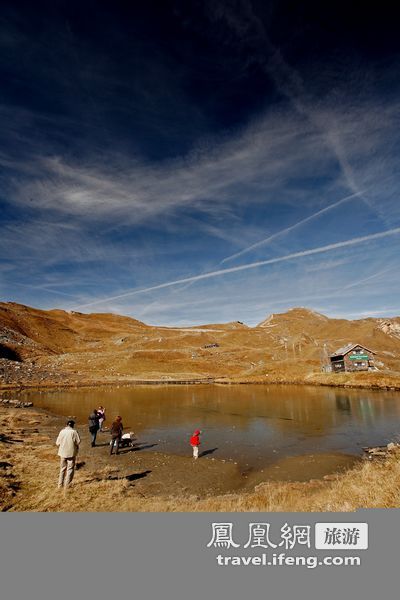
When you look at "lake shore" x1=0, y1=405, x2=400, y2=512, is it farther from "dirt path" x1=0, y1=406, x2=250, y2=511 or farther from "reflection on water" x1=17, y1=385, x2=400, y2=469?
"reflection on water" x1=17, y1=385, x2=400, y2=469

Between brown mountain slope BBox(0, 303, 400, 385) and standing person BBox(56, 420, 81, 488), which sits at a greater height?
brown mountain slope BBox(0, 303, 400, 385)

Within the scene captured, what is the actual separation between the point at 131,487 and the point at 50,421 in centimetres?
2197

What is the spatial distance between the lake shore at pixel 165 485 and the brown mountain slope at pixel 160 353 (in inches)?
2570

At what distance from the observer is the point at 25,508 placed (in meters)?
11.0

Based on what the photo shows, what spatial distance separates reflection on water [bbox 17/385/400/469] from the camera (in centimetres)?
2402

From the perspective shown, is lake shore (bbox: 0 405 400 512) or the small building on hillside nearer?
lake shore (bbox: 0 405 400 512)

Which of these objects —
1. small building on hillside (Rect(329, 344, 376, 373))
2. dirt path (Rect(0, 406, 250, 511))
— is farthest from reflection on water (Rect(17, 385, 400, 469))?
small building on hillside (Rect(329, 344, 376, 373))

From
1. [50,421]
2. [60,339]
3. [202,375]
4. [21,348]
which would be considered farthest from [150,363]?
[50,421]

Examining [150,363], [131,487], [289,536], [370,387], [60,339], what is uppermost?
[60,339]

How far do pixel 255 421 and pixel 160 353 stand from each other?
314 feet

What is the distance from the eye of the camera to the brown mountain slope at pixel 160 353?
91812 mm

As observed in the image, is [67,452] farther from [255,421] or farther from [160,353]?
[160,353]

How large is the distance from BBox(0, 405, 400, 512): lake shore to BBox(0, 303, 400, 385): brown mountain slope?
214 ft

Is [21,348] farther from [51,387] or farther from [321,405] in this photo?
[321,405]
